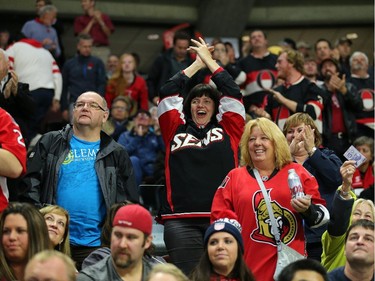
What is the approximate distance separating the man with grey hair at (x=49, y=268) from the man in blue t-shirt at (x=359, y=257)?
2.00 m

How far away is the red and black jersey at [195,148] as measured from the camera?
8.55 m

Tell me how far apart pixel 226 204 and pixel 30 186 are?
68.0 inches

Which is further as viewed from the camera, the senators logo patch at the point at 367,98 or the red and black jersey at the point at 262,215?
the senators logo patch at the point at 367,98

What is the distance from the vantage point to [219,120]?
8.98m

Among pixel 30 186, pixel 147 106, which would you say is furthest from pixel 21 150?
pixel 147 106

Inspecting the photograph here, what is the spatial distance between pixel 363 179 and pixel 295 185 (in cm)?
573

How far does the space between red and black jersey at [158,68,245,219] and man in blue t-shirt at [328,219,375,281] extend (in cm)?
141

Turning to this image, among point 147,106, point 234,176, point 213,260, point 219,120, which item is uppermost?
point 147,106

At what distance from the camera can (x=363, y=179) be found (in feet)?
43.0

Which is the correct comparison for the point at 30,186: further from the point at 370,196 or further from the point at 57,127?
the point at 57,127

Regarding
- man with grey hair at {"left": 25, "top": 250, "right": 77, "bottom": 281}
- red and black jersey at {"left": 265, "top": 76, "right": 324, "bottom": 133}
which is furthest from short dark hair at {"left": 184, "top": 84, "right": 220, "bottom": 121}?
red and black jersey at {"left": 265, "top": 76, "right": 324, "bottom": 133}

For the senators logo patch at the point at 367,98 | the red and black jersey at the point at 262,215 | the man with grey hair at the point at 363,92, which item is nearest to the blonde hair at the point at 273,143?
the red and black jersey at the point at 262,215

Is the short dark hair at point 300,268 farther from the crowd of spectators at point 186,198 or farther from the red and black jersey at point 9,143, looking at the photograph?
the red and black jersey at point 9,143

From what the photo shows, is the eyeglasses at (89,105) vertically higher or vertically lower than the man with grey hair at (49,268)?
higher
